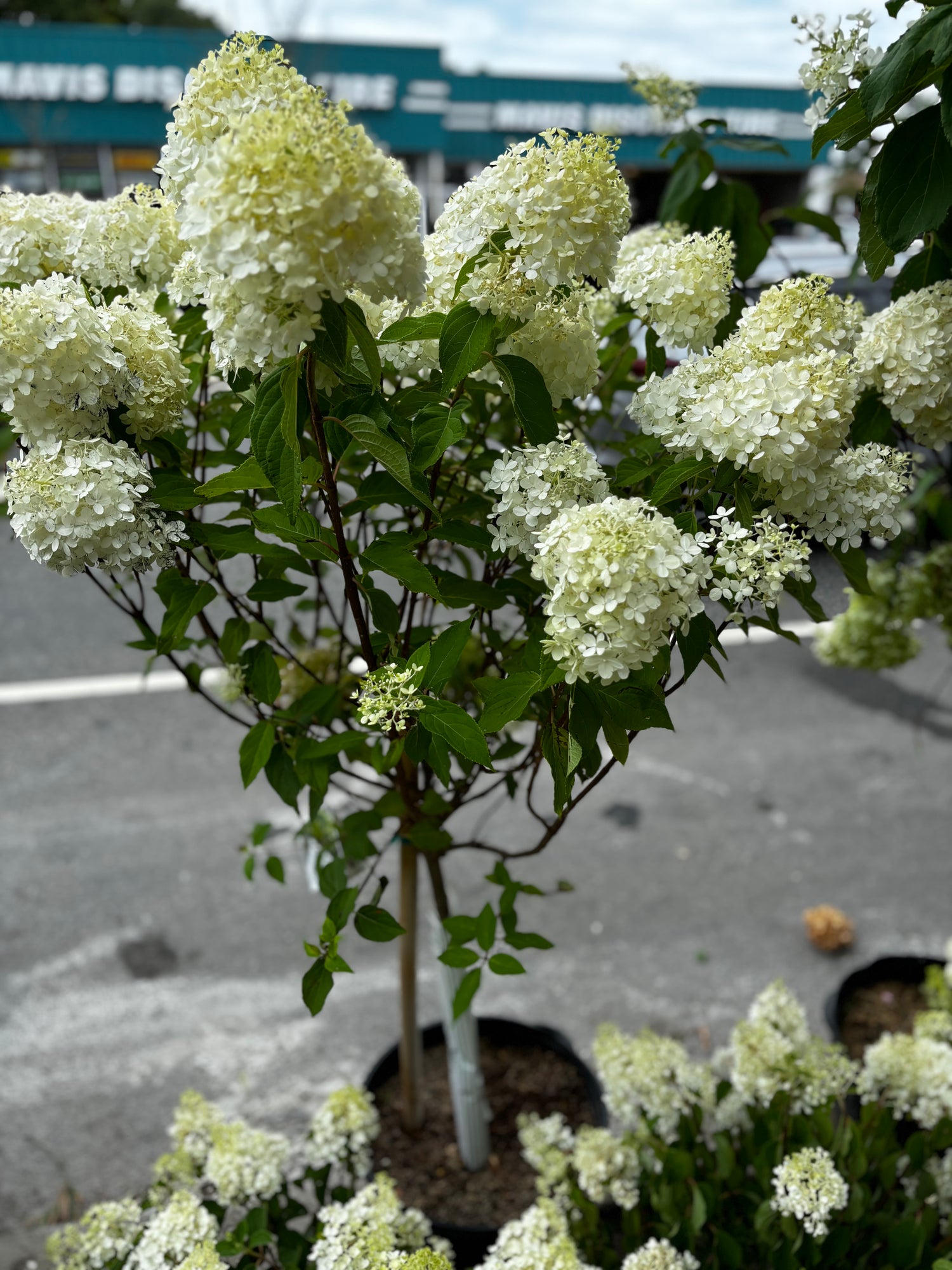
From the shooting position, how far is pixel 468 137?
564 inches

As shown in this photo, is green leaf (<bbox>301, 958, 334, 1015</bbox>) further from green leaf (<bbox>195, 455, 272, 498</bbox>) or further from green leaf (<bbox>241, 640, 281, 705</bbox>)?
green leaf (<bbox>195, 455, 272, 498</bbox>)

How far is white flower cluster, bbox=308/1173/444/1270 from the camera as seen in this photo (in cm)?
130

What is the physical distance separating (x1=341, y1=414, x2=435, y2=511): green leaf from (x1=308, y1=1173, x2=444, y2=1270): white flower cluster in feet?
3.31

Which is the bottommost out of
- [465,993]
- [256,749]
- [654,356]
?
[465,993]

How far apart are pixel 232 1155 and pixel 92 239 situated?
Result: 1.31 meters

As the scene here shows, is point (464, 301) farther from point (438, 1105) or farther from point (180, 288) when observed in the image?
point (438, 1105)

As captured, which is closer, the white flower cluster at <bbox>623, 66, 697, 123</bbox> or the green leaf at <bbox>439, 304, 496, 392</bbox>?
the green leaf at <bbox>439, 304, 496, 392</bbox>

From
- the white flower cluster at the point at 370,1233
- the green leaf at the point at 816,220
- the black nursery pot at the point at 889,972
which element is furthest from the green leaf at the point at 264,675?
the black nursery pot at the point at 889,972

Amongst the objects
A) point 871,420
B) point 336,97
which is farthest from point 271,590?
point 336,97

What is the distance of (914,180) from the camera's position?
106 centimetres

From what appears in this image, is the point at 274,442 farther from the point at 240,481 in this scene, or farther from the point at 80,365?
the point at 80,365

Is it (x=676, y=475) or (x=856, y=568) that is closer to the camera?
(x=676, y=475)

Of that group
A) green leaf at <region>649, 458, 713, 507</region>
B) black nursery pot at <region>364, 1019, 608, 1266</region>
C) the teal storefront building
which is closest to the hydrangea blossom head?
green leaf at <region>649, 458, 713, 507</region>

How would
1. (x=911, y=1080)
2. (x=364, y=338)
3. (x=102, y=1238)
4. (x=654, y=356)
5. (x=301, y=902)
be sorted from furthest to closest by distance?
(x=301, y=902)
(x=911, y=1080)
(x=102, y=1238)
(x=654, y=356)
(x=364, y=338)
